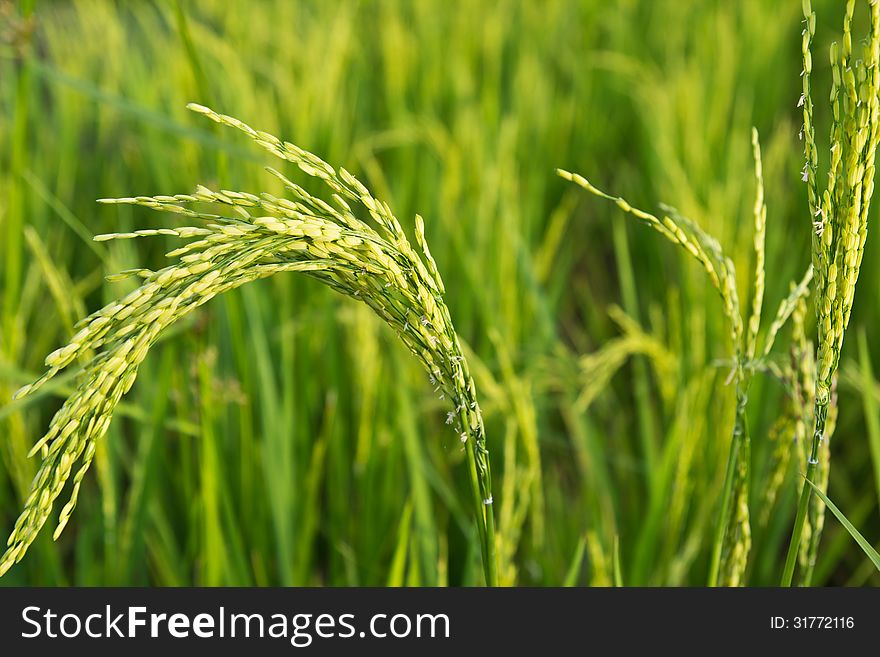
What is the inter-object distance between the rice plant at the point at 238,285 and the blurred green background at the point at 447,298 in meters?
0.32

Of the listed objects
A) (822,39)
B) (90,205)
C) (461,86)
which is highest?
(822,39)

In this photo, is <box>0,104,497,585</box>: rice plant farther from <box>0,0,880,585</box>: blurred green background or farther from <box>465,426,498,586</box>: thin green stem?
<box>0,0,880,585</box>: blurred green background

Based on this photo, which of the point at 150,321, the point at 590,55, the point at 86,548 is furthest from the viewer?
the point at 590,55

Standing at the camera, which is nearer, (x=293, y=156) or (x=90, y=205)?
(x=293, y=156)

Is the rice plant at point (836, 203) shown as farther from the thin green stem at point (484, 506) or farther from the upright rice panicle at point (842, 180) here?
the thin green stem at point (484, 506)

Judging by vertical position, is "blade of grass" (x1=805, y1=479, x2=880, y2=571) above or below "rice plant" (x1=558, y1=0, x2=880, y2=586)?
below

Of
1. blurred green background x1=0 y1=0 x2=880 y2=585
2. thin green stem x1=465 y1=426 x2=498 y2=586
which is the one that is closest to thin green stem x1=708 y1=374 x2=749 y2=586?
blurred green background x1=0 y1=0 x2=880 y2=585

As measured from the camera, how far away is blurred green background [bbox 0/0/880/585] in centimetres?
116

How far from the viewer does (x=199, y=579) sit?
3.64 ft

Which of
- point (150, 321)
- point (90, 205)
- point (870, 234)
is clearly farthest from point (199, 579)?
point (870, 234)

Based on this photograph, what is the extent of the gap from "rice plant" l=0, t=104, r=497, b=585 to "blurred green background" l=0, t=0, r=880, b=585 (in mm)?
319

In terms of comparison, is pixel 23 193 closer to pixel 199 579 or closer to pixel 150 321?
pixel 199 579

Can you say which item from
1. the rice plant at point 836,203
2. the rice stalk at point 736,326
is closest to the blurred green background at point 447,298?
the rice stalk at point 736,326

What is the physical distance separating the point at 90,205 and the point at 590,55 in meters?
1.50
